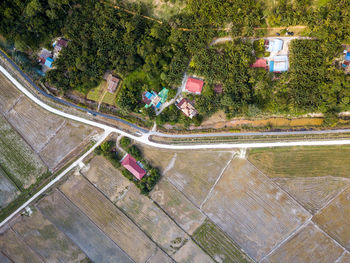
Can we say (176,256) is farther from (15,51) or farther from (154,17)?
(15,51)

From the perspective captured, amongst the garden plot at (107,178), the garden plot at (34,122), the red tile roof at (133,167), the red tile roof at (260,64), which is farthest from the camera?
the garden plot at (34,122)

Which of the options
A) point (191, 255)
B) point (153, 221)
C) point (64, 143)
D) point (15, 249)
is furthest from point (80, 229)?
point (191, 255)

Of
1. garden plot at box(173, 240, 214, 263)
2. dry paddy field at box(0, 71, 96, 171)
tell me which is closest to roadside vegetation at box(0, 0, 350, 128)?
dry paddy field at box(0, 71, 96, 171)

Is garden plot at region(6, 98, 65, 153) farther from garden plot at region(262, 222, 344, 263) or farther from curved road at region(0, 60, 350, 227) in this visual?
garden plot at region(262, 222, 344, 263)

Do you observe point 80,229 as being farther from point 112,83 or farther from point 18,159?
point 112,83

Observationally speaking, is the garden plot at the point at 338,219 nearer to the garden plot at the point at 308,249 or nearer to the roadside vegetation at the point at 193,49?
the garden plot at the point at 308,249

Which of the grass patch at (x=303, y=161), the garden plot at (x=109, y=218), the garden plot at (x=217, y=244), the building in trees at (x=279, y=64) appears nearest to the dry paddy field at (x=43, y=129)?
the garden plot at (x=109, y=218)
